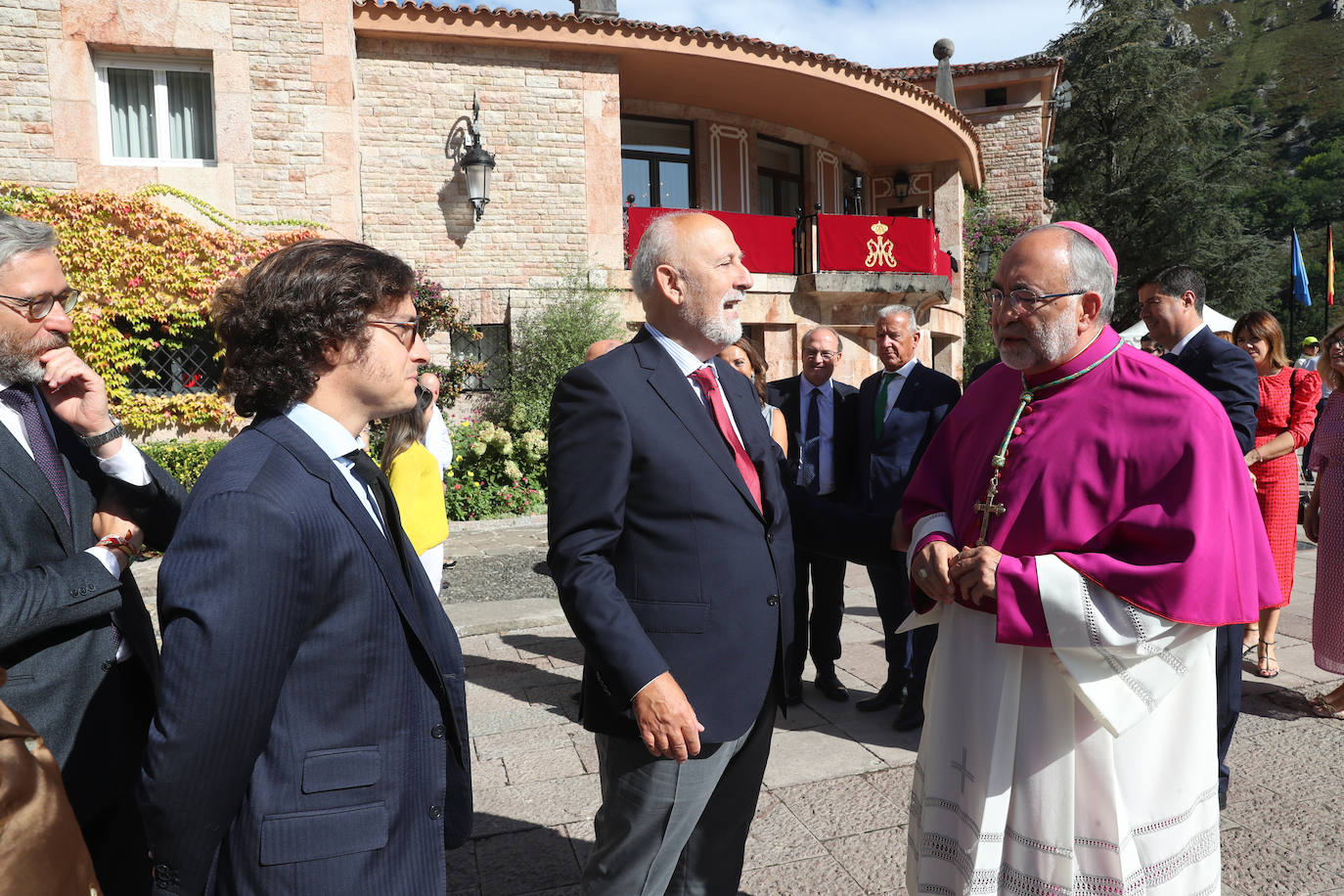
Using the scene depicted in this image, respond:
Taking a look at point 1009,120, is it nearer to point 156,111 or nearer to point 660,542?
point 156,111

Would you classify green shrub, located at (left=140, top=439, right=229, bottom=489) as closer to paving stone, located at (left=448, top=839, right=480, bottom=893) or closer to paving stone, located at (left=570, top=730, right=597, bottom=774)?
paving stone, located at (left=570, top=730, right=597, bottom=774)

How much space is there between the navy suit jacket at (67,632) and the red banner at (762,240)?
11.4 metres

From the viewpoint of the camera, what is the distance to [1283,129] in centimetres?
7888

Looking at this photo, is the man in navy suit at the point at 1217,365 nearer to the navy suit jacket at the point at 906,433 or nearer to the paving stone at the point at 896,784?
the navy suit jacket at the point at 906,433

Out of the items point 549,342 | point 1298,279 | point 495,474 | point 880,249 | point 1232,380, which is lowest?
point 495,474

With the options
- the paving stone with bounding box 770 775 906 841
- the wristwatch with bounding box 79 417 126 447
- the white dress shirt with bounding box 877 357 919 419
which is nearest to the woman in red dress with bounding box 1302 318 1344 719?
the white dress shirt with bounding box 877 357 919 419

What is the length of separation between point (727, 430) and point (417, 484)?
75.8 inches

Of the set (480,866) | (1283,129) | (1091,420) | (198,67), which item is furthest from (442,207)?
(1283,129)

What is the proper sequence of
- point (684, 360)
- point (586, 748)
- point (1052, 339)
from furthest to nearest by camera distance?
point (586, 748), point (684, 360), point (1052, 339)

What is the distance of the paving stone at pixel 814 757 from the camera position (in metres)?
3.63

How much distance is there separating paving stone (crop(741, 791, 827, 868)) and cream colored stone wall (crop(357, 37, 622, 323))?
10306 mm

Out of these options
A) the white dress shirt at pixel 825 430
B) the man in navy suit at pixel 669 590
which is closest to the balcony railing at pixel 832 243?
the white dress shirt at pixel 825 430

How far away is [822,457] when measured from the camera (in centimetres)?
494

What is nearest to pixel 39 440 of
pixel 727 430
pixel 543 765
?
pixel 727 430
